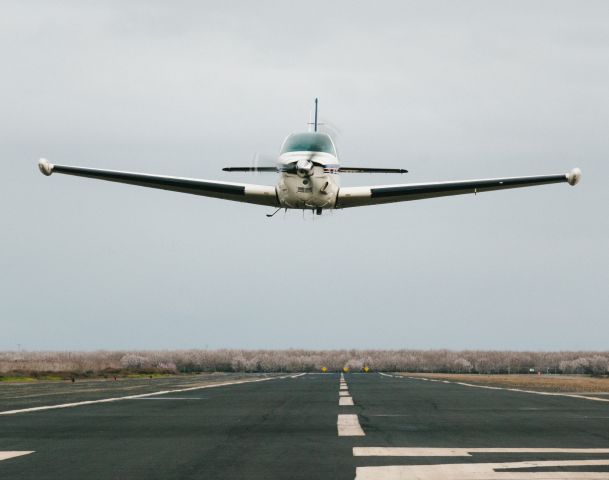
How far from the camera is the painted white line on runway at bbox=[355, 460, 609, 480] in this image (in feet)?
29.4

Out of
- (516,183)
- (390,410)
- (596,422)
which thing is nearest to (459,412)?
(390,410)

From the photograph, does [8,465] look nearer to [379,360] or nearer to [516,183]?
[516,183]

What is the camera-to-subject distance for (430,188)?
33.9 m

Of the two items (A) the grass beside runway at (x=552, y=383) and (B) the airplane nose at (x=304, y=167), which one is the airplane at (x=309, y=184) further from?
(A) the grass beside runway at (x=552, y=383)

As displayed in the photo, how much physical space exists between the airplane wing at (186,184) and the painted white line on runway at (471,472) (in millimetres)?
22410

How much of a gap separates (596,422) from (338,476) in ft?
31.9

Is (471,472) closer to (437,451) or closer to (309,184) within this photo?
(437,451)

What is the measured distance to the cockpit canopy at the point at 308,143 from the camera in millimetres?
30125

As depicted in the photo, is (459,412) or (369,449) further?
(459,412)

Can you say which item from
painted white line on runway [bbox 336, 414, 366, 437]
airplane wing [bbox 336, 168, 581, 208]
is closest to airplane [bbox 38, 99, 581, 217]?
airplane wing [bbox 336, 168, 581, 208]

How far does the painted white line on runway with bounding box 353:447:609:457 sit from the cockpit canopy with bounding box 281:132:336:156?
19.2 metres

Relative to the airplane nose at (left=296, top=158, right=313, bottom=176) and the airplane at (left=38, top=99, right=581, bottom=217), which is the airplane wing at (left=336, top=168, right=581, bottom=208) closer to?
the airplane at (left=38, top=99, right=581, bottom=217)

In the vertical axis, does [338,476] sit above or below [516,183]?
below

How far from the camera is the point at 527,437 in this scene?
13.7 m
